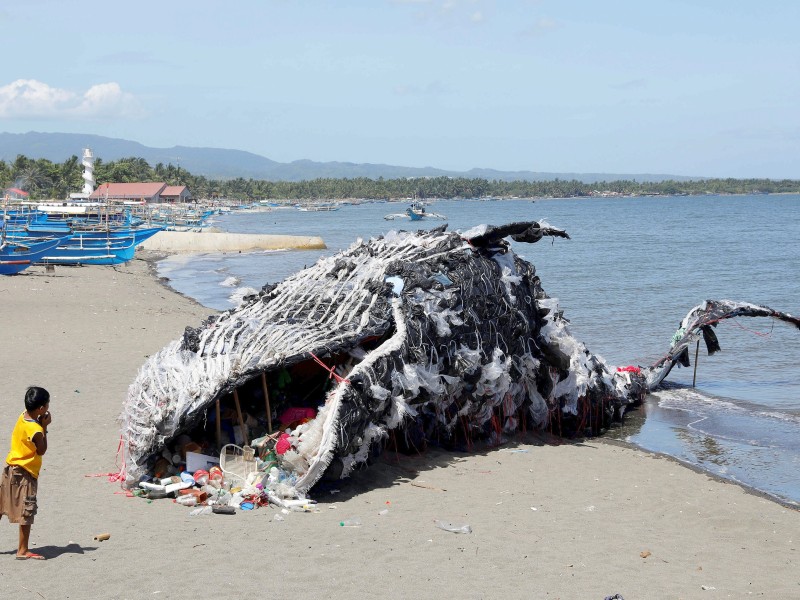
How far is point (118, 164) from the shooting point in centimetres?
11450

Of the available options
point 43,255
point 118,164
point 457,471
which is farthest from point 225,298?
point 118,164

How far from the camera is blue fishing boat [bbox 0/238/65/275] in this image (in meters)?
28.9

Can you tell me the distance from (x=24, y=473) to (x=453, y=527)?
3584 mm

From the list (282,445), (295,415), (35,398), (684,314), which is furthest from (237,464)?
(684,314)

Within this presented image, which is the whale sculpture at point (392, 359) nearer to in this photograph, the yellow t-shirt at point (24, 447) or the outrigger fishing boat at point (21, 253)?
the yellow t-shirt at point (24, 447)

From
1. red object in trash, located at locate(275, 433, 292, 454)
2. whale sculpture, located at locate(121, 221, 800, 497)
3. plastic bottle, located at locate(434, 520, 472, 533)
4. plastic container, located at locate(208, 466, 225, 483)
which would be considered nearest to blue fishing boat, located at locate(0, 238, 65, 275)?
whale sculpture, located at locate(121, 221, 800, 497)

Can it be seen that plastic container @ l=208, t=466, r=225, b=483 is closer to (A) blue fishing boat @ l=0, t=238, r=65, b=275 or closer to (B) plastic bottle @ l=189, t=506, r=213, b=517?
(B) plastic bottle @ l=189, t=506, r=213, b=517

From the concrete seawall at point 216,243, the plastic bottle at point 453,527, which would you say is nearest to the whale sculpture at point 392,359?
the plastic bottle at point 453,527

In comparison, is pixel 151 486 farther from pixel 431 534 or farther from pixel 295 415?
pixel 431 534

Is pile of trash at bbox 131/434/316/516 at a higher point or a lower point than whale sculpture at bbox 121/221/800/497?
lower

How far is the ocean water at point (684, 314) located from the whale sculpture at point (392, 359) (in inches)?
60.8

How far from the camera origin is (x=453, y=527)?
8.18 metres

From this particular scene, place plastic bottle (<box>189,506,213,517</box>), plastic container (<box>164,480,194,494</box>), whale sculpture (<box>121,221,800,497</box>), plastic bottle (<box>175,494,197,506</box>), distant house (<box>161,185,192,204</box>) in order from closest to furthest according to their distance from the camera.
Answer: plastic bottle (<box>189,506,213,517</box>)
plastic bottle (<box>175,494,197,506</box>)
plastic container (<box>164,480,194,494</box>)
whale sculpture (<box>121,221,800,497</box>)
distant house (<box>161,185,192,204</box>)

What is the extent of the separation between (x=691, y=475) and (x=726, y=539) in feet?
8.27
